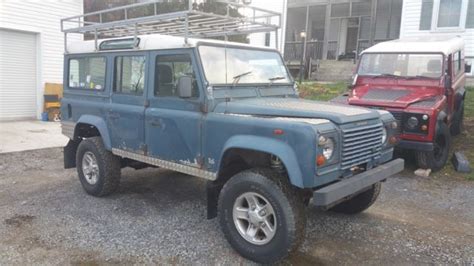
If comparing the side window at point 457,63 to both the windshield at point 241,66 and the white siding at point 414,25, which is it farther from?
the white siding at point 414,25

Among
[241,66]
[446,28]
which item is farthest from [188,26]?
[446,28]

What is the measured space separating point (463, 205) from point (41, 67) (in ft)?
38.9

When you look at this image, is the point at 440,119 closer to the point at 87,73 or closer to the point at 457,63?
the point at 457,63

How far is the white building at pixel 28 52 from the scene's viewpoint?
38.0 ft

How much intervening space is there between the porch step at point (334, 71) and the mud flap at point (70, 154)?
13.6 m

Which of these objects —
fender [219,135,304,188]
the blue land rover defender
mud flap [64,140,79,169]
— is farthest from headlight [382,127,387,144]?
mud flap [64,140,79,169]

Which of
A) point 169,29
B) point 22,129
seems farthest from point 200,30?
point 22,129

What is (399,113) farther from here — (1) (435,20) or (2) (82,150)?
(1) (435,20)

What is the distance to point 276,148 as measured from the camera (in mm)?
3404

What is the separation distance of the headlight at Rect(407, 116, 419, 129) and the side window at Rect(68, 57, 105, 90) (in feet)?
15.9

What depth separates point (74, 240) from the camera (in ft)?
13.6

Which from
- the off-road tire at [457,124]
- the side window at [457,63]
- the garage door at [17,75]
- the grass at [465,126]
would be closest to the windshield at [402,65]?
the side window at [457,63]

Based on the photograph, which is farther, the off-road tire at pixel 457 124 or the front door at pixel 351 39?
the front door at pixel 351 39

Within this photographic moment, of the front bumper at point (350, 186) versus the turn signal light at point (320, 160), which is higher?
the turn signal light at point (320, 160)
